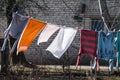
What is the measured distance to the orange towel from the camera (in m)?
12.8

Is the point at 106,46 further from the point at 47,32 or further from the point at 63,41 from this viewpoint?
the point at 47,32

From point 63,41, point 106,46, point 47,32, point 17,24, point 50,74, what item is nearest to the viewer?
point 63,41

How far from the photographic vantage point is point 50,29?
12820 millimetres

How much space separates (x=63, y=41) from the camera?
1272cm

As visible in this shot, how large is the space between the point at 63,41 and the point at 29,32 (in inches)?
38.4

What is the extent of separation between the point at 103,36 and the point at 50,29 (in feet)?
4.88

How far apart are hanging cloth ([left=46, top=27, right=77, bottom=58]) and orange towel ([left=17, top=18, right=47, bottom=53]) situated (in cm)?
54

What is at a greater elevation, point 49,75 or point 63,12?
point 63,12

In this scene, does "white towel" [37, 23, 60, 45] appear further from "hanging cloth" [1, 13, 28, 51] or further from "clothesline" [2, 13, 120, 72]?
"hanging cloth" [1, 13, 28, 51]

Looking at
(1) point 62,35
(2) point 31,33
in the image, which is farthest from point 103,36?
(2) point 31,33

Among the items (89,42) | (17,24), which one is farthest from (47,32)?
(89,42)

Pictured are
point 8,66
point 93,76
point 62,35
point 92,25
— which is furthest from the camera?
point 92,25

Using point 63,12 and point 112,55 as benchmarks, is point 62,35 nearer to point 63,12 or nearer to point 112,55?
point 112,55

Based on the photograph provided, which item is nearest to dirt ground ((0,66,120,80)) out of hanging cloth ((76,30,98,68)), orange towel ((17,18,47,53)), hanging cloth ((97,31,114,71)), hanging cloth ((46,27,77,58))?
hanging cloth ((97,31,114,71))
